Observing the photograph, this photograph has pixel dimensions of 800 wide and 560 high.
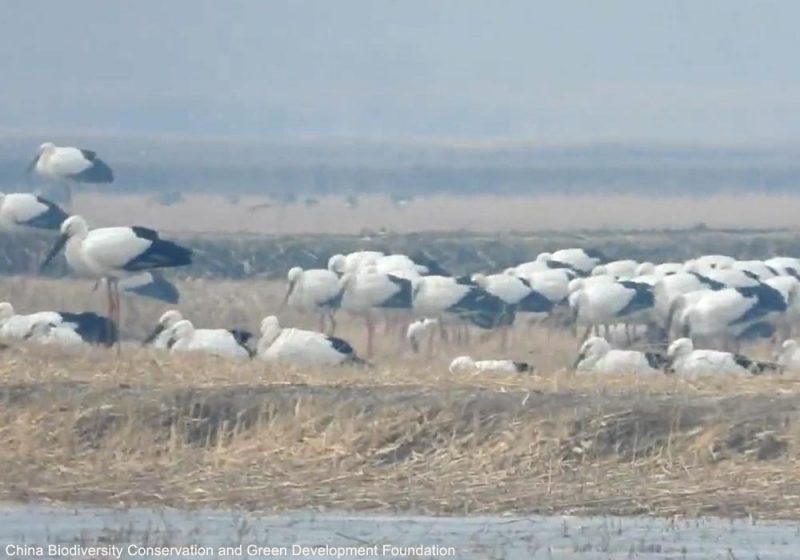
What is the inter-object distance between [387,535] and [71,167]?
22.4 metres

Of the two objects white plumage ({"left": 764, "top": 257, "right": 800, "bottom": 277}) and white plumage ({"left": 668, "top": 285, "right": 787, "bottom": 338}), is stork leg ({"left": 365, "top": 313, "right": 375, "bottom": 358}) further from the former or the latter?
white plumage ({"left": 764, "top": 257, "right": 800, "bottom": 277})

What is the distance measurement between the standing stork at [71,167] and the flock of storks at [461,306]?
4544 millimetres

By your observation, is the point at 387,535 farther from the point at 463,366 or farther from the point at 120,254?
the point at 120,254

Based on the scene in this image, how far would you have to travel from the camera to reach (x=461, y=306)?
23.6m

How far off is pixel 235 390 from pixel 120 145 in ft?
234

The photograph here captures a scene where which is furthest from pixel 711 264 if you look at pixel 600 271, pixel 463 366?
pixel 463 366

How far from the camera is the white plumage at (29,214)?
88.1ft

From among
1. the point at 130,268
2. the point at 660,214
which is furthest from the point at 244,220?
the point at 130,268

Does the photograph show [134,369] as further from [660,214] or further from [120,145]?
[120,145]

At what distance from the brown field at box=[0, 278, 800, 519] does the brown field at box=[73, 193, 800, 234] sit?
27364 millimetres

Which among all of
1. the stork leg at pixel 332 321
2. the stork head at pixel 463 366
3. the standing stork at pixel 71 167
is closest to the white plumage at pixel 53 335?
the stork head at pixel 463 366

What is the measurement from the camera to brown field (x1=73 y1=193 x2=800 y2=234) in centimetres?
4662

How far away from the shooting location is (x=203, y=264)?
31016mm

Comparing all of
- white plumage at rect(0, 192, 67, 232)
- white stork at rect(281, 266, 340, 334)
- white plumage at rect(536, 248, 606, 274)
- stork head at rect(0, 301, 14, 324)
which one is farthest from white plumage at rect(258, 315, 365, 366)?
white plumage at rect(536, 248, 606, 274)
